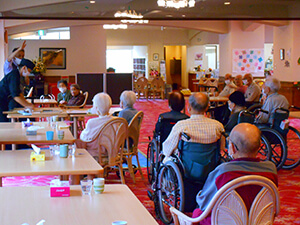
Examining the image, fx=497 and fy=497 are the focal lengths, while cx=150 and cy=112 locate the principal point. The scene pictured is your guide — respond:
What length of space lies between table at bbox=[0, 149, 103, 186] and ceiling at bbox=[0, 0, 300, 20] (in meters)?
7.53

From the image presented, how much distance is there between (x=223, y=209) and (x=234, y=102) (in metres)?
4.32

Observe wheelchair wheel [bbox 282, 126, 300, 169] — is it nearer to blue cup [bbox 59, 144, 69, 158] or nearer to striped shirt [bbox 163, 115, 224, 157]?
striped shirt [bbox 163, 115, 224, 157]

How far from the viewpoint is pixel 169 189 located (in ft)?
13.4


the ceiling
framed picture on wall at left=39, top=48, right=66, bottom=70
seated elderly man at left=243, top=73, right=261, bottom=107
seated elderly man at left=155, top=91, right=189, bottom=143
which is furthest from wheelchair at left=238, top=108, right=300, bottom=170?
framed picture on wall at left=39, top=48, right=66, bottom=70

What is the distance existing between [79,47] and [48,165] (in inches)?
667

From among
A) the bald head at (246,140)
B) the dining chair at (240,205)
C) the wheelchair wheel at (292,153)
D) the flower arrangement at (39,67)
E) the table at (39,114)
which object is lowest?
the wheelchair wheel at (292,153)

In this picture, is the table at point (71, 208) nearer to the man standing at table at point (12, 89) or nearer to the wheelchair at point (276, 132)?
the wheelchair at point (276, 132)

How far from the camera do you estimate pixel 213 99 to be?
442 inches

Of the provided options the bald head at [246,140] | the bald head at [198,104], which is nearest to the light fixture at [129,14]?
the bald head at [198,104]

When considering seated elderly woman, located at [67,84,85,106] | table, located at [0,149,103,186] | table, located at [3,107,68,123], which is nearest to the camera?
table, located at [0,149,103,186]

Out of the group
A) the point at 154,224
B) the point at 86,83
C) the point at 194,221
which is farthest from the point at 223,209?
the point at 86,83

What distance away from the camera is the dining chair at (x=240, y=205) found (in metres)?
2.53

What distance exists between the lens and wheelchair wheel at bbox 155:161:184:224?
383 cm

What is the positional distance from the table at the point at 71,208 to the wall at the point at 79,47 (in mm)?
17495
